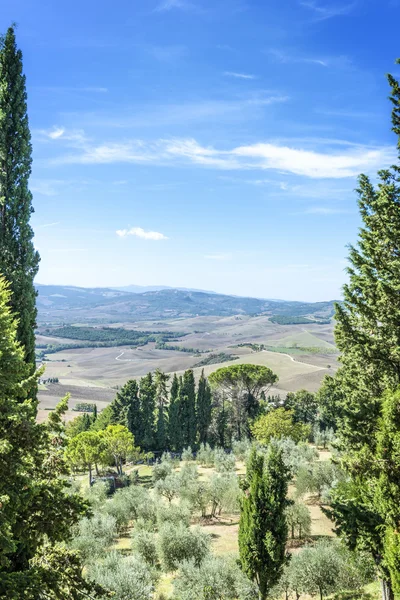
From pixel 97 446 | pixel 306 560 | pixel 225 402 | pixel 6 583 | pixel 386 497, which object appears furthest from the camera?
pixel 225 402

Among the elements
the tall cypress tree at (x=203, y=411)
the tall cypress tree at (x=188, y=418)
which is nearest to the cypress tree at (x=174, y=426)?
the tall cypress tree at (x=188, y=418)

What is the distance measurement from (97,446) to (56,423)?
1539 inches

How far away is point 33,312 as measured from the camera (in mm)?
14805

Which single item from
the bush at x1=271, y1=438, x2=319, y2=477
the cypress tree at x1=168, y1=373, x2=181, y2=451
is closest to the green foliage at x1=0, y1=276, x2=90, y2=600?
the bush at x1=271, y1=438, x2=319, y2=477

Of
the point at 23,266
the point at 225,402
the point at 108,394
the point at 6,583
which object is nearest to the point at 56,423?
the point at 6,583

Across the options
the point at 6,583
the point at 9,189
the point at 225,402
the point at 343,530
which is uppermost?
the point at 9,189

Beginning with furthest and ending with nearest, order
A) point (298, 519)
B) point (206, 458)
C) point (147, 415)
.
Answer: point (147, 415)
point (206, 458)
point (298, 519)

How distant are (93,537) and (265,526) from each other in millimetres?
11005

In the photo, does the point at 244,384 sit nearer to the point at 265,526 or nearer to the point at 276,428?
the point at 276,428

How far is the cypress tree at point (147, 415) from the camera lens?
6724 cm

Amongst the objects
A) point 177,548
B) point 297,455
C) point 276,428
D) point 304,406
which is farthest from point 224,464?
point 304,406

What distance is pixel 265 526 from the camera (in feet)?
61.6

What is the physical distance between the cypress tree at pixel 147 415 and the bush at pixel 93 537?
40647 millimetres

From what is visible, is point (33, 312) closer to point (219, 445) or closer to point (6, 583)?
point (6, 583)
